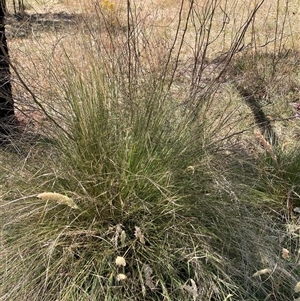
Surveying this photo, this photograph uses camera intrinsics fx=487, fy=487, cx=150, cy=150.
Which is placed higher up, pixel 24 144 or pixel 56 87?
pixel 56 87

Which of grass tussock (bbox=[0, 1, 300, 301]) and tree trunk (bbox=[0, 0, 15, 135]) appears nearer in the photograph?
grass tussock (bbox=[0, 1, 300, 301])

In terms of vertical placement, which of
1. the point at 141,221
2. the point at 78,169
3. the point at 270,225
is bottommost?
the point at 270,225

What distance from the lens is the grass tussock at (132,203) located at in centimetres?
187

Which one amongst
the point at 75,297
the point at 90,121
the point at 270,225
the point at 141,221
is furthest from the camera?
the point at 270,225

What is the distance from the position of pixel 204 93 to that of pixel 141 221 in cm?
72

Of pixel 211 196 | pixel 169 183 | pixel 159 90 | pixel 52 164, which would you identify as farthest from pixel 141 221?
pixel 159 90

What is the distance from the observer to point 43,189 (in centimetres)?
203

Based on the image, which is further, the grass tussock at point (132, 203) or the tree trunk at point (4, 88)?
the tree trunk at point (4, 88)

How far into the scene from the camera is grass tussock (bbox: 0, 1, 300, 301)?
6.14ft

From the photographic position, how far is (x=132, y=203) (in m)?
1.99

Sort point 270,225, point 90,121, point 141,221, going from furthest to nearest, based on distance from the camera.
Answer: point 270,225 → point 90,121 → point 141,221

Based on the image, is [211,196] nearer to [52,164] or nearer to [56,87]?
[52,164]

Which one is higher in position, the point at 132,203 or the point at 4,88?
the point at 4,88

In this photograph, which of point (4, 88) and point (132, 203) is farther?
point (4, 88)
